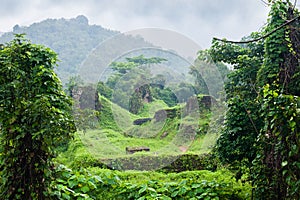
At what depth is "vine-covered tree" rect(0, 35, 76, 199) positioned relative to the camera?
265cm

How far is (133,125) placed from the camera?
9.48m

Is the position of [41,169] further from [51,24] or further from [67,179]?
[51,24]

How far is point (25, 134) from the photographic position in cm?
272

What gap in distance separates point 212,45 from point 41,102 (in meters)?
3.83

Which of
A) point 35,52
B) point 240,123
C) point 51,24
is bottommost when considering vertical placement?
point 240,123

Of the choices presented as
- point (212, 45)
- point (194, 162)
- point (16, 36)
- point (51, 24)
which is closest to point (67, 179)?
point (16, 36)

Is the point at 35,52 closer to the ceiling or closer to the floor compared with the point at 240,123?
closer to the ceiling

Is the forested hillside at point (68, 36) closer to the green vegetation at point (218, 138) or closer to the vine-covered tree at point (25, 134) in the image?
the green vegetation at point (218, 138)

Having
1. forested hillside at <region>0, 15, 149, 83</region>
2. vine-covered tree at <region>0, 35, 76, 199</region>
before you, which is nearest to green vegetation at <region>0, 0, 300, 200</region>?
vine-covered tree at <region>0, 35, 76, 199</region>

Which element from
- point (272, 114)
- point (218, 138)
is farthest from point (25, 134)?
point (218, 138)

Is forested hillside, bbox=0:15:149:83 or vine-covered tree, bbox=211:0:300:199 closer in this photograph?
vine-covered tree, bbox=211:0:300:199

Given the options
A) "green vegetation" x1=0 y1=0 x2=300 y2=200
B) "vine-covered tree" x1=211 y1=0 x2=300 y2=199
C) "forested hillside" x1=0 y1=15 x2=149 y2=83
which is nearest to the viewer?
"vine-covered tree" x1=211 y1=0 x2=300 y2=199

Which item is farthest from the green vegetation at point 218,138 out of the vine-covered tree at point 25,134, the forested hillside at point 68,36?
the forested hillside at point 68,36

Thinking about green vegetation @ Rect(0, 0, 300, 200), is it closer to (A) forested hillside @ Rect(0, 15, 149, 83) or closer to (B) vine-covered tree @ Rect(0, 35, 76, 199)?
(B) vine-covered tree @ Rect(0, 35, 76, 199)
